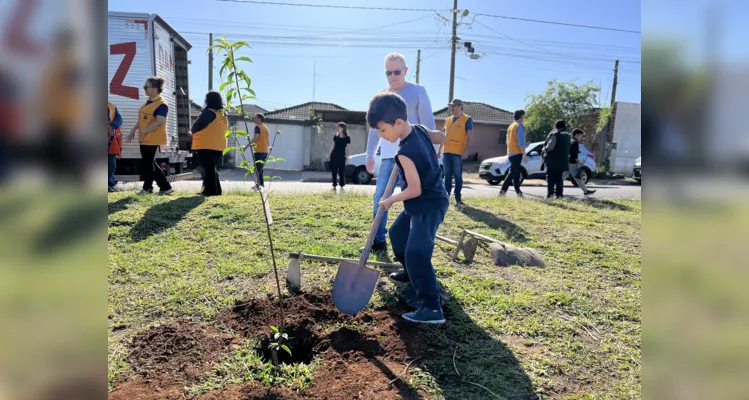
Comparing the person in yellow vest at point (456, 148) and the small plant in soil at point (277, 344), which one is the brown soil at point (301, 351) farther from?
the person in yellow vest at point (456, 148)

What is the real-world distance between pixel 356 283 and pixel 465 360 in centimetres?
86

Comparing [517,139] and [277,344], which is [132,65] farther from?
[277,344]

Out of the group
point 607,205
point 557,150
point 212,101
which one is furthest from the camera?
point 557,150

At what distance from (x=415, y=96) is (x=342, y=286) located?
78.8 inches

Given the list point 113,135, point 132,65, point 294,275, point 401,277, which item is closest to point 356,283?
point 294,275

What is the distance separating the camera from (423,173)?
2588mm

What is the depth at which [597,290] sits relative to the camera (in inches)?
139

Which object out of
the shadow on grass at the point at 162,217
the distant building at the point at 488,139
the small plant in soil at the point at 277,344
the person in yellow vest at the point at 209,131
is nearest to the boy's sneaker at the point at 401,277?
the small plant in soil at the point at 277,344

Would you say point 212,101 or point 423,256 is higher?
point 212,101

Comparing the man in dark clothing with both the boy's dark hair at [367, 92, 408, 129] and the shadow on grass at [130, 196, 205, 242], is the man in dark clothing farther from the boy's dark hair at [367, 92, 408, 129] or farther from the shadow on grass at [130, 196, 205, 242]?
the boy's dark hair at [367, 92, 408, 129]

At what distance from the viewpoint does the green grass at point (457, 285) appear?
2.19 metres

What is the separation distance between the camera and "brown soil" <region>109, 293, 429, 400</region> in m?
1.96

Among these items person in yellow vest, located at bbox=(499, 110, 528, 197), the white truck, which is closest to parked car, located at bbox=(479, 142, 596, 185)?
person in yellow vest, located at bbox=(499, 110, 528, 197)

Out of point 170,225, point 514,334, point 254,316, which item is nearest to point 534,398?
point 514,334
